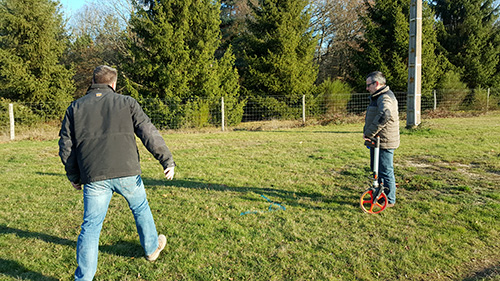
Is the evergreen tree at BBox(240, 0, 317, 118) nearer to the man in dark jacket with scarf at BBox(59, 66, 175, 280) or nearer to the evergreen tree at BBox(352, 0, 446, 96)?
the evergreen tree at BBox(352, 0, 446, 96)

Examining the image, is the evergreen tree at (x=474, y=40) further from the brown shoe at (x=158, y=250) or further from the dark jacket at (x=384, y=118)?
the brown shoe at (x=158, y=250)

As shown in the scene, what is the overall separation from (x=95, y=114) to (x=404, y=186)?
191 inches

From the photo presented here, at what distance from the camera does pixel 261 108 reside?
19391 millimetres

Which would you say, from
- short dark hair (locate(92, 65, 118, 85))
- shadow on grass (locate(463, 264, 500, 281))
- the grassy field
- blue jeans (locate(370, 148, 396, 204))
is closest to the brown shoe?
the grassy field

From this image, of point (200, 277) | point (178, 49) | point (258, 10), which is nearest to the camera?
point (200, 277)

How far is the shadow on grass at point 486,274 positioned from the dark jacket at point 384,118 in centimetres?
184

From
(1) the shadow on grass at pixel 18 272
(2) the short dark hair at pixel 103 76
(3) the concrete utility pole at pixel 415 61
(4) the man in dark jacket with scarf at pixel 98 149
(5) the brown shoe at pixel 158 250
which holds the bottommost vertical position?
(1) the shadow on grass at pixel 18 272

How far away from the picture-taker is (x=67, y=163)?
2783mm

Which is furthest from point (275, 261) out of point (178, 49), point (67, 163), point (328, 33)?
point (328, 33)

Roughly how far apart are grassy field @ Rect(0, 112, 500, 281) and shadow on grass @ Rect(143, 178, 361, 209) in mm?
17

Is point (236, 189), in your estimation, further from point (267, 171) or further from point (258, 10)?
point (258, 10)

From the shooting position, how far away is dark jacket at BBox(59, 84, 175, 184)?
273 cm

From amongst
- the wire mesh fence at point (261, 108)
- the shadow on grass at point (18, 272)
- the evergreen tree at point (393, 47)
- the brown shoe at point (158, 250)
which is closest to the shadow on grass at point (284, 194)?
the brown shoe at point (158, 250)

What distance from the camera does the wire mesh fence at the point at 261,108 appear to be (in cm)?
1570
